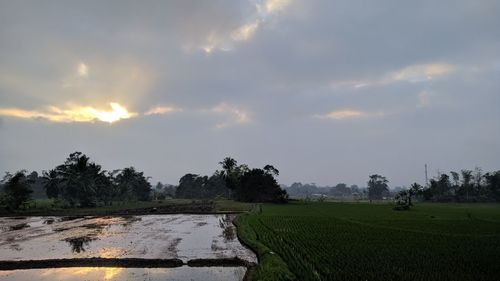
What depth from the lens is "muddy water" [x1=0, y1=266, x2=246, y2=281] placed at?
52.2ft

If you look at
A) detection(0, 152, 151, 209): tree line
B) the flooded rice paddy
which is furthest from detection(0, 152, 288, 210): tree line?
the flooded rice paddy

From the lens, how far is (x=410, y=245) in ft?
70.6

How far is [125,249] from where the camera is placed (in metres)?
22.3

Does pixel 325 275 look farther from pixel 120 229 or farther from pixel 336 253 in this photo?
pixel 120 229

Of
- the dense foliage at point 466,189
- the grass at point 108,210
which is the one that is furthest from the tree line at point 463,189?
the grass at point 108,210

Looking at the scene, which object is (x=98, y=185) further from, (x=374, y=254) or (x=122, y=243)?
(x=374, y=254)

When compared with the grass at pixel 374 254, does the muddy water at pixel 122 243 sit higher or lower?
lower

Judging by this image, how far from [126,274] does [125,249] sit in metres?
6.24

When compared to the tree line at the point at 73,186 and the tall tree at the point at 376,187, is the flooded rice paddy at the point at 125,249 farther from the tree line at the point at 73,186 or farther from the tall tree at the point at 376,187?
the tall tree at the point at 376,187

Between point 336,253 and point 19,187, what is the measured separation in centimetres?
4839

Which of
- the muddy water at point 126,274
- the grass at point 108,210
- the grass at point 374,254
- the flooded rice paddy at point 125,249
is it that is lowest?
the muddy water at point 126,274

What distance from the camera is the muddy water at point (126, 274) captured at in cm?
1591

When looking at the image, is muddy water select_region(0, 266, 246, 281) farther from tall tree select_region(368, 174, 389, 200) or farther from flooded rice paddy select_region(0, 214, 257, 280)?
tall tree select_region(368, 174, 389, 200)

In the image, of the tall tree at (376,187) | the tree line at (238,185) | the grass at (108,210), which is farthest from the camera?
the tall tree at (376,187)
